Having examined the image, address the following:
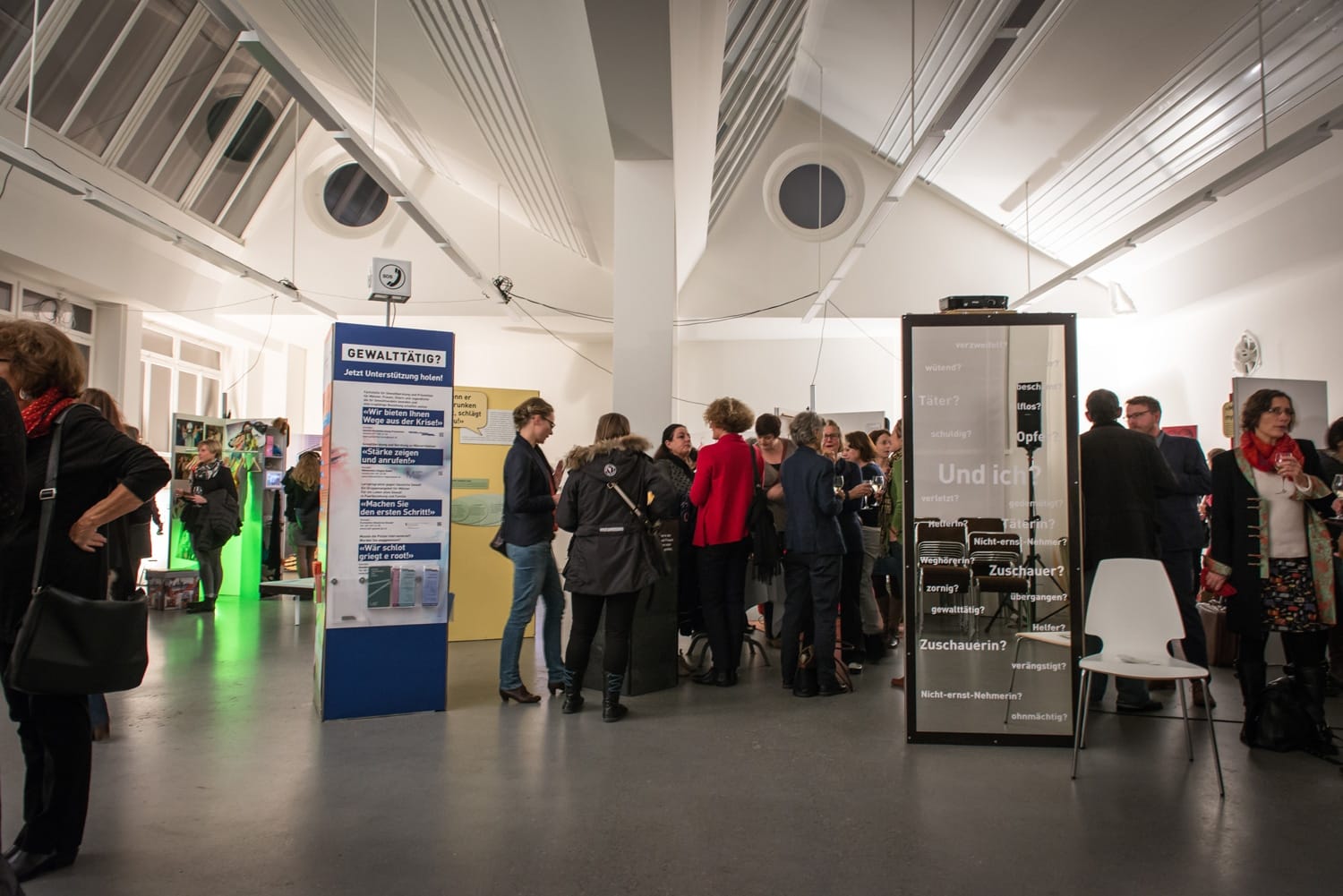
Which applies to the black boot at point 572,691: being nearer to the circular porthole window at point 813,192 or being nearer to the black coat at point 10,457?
the black coat at point 10,457

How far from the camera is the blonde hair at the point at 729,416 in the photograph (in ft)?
16.6

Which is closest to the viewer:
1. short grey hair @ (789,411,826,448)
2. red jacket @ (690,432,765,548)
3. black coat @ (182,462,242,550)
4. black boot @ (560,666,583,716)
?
black boot @ (560,666,583,716)

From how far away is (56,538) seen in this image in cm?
249

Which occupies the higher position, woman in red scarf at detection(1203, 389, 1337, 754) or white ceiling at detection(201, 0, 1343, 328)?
white ceiling at detection(201, 0, 1343, 328)

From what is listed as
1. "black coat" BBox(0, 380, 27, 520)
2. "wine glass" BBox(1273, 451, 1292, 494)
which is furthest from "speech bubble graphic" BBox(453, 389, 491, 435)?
"wine glass" BBox(1273, 451, 1292, 494)

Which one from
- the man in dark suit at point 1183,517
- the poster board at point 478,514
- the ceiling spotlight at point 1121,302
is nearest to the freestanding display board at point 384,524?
the poster board at point 478,514

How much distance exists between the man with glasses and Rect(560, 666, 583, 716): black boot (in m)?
0.23

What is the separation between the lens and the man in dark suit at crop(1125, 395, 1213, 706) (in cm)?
445

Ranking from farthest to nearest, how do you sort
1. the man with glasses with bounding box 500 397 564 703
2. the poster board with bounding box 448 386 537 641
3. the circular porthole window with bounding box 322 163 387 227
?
the circular porthole window with bounding box 322 163 387 227
the poster board with bounding box 448 386 537 641
the man with glasses with bounding box 500 397 564 703

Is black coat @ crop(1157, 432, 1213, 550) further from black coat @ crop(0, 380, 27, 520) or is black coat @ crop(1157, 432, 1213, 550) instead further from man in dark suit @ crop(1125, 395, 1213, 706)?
black coat @ crop(0, 380, 27, 520)

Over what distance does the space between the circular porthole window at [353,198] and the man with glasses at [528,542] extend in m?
8.66

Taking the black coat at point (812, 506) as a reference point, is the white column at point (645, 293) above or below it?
above

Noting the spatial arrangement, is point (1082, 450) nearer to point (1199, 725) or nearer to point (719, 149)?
point (1199, 725)

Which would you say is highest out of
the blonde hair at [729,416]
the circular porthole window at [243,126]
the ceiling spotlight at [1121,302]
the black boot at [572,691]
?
the circular porthole window at [243,126]
